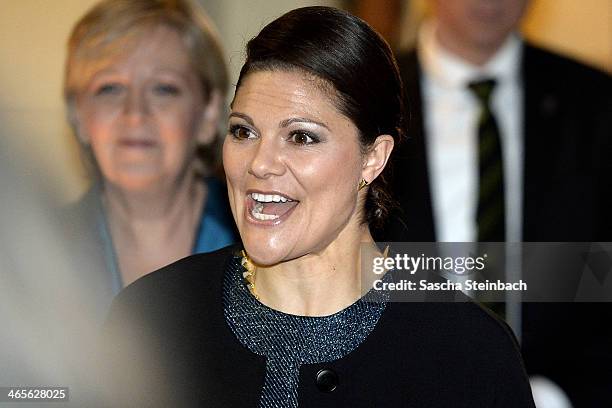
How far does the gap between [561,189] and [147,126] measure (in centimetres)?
120

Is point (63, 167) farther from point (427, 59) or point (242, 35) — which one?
point (427, 59)

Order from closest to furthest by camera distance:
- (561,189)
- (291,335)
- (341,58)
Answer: (341,58) < (291,335) < (561,189)

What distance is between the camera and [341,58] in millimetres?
1784

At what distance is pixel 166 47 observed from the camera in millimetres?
2861

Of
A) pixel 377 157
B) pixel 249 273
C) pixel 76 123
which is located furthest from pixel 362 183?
pixel 76 123

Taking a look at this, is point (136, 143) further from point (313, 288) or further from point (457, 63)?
point (313, 288)

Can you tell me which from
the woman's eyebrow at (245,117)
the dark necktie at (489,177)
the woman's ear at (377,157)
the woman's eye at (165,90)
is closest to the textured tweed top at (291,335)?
the woman's ear at (377,157)

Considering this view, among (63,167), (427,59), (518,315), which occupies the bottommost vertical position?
(518,315)

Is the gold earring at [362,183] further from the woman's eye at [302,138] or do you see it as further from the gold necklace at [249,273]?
the gold necklace at [249,273]

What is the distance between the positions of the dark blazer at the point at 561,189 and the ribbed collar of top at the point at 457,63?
37 mm

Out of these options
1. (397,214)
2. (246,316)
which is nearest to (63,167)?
(397,214)

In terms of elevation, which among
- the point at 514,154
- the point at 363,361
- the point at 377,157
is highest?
the point at 514,154

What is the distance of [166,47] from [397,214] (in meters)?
0.82

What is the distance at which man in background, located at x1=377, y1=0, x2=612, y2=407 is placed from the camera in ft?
9.20
